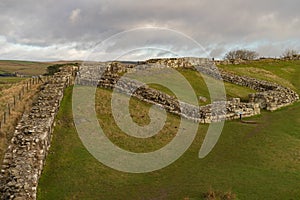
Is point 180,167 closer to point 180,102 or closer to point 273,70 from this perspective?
point 180,102

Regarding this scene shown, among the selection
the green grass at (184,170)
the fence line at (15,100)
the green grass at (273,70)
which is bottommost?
the green grass at (184,170)

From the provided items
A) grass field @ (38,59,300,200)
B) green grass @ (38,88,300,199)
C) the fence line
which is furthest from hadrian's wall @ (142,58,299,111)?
the fence line

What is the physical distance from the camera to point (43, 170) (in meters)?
20.2

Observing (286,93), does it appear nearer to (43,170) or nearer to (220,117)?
(220,117)

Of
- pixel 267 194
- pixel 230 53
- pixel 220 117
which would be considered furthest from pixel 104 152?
pixel 230 53

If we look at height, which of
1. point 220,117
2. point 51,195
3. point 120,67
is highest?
point 120,67

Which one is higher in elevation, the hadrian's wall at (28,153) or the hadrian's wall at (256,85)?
the hadrian's wall at (256,85)

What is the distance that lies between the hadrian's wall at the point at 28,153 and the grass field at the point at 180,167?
1238 mm

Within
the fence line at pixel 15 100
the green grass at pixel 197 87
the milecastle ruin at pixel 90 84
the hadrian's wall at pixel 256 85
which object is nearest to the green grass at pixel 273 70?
the hadrian's wall at pixel 256 85

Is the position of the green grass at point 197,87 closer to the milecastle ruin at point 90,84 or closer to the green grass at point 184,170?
the milecastle ruin at point 90,84

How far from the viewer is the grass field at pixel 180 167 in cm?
1823

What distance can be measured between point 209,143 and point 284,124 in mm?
9106

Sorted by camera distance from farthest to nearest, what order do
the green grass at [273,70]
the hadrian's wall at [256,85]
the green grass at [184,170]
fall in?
the green grass at [273,70] → the hadrian's wall at [256,85] → the green grass at [184,170]

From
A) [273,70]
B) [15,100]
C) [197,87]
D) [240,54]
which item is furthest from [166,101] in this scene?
[240,54]
